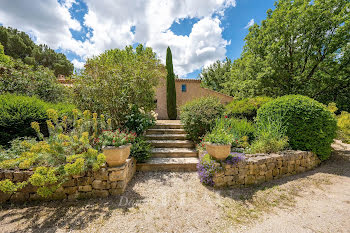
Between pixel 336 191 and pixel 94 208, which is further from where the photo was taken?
pixel 336 191

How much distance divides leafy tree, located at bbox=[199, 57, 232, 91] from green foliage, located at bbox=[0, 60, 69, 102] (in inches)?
742

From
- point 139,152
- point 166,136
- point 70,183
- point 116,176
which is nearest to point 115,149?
point 116,176

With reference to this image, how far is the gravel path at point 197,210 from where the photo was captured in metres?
2.01

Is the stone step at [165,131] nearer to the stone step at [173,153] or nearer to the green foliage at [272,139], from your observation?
the stone step at [173,153]

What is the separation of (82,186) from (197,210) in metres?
2.20

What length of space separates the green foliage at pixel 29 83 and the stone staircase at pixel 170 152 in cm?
413

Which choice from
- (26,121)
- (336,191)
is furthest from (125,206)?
(336,191)

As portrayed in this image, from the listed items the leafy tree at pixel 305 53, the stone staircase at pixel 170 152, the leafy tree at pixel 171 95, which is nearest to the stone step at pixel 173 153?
the stone staircase at pixel 170 152

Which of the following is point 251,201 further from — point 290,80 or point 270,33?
point 270,33

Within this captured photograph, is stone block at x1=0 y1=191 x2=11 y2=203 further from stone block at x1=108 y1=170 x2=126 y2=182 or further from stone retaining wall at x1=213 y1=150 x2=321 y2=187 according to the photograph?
stone retaining wall at x1=213 y1=150 x2=321 y2=187

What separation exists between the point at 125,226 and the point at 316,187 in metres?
3.95

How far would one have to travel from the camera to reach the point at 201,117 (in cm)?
486

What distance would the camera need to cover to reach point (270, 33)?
28.5ft

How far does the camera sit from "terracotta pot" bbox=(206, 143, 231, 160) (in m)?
3.01
